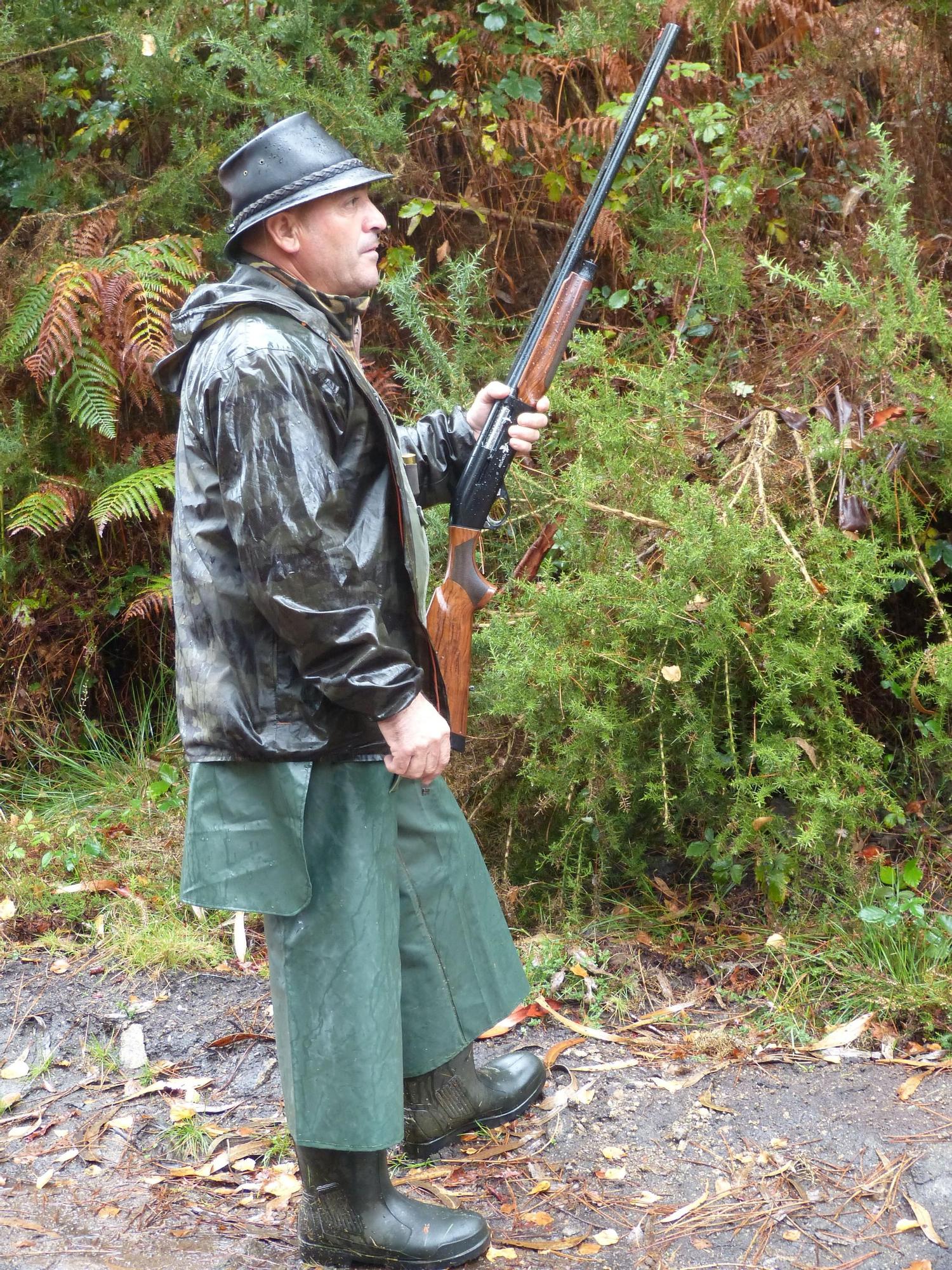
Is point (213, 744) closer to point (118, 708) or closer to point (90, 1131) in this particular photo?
point (90, 1131)

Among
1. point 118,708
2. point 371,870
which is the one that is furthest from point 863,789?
point 118,708

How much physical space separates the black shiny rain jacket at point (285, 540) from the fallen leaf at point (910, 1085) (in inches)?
68.9

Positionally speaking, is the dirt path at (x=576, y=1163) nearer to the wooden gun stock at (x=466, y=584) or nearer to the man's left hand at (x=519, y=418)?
the wooden gun stock at (x=466, y=584)

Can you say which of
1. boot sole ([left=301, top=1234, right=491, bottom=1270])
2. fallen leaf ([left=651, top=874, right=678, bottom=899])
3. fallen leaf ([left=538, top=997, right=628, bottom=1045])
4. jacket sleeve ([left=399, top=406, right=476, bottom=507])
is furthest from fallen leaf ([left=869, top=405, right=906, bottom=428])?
boot sole ([left=301, top=1234, right=491, bottom=1270])

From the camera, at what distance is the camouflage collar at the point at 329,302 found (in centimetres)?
284

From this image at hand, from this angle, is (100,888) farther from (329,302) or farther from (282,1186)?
(329,302)

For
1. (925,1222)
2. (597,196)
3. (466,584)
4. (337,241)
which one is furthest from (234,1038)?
(597,196)

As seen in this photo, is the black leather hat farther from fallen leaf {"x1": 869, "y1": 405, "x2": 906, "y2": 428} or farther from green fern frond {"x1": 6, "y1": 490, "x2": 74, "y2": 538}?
green fern frond {"x1": 6, "y1": 490, "x2": 74, "y2": 538}

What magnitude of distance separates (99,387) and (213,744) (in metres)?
3.26

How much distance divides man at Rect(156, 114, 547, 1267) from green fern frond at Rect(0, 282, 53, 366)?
→ 2.88 metres

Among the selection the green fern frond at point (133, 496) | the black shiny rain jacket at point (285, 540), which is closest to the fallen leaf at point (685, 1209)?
the black shiny rain jacket at point (285, 540)

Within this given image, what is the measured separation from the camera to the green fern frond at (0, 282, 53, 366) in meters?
5.42

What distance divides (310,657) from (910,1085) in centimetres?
207

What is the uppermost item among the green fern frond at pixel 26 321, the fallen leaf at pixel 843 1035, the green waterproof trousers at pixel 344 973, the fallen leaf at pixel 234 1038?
the green fern frond at pixel 26 321
